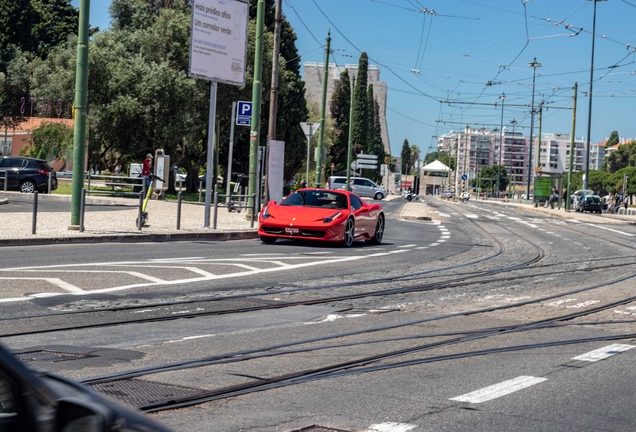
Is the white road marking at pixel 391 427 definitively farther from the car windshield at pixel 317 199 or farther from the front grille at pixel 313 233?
the car windshield at pixel 317 199

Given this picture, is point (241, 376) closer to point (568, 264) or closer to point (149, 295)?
point (149, 295)

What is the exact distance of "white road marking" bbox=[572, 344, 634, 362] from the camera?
7457 mm

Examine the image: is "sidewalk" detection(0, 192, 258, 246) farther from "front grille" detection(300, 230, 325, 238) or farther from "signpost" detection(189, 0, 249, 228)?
"front grille" detection(300, 230, 325, 238)

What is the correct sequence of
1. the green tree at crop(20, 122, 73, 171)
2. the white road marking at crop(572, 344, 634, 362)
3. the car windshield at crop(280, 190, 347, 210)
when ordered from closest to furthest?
the white road marking at crop(572, 344, 634, 362), the car windshield at crop(280, 190, 347, 210), the green tree at crop(20, 122, 73, 171)

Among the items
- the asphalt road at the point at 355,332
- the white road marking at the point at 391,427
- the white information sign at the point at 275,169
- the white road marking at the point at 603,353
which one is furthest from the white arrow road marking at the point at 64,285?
the white information sign at the point at 275,169

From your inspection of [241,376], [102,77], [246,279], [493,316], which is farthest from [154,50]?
[241,376]

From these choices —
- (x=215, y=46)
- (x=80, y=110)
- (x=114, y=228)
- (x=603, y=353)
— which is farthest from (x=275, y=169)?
(x=603, y=353)

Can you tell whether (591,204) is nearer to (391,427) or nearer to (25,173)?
(25,173)

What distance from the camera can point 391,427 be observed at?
4914 mm

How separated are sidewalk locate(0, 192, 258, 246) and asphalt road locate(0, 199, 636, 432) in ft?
3.76

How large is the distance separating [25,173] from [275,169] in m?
14.9

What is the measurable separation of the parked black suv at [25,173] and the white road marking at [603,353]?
106 feet

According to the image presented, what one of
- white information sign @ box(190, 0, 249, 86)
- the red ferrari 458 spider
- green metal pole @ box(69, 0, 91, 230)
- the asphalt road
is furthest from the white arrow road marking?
white information sign @ box(190, 0, 249, 86)

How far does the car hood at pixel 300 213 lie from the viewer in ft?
63.8
